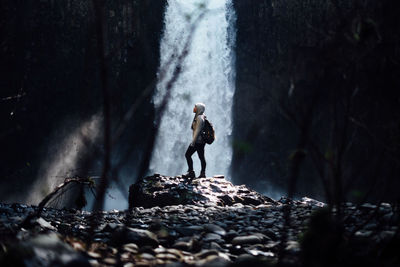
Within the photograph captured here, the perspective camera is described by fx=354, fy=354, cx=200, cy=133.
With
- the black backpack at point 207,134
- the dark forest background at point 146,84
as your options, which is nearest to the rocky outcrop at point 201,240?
the black backpack at point 207,134

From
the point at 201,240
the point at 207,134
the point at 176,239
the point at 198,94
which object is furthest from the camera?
the point at 198,94

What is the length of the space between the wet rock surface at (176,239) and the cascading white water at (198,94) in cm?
1148

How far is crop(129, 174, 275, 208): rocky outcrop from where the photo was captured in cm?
760

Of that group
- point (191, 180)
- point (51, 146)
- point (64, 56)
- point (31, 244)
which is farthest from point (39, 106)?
point (31, 244)

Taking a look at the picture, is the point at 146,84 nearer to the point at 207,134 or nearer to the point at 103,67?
the point at 207,134

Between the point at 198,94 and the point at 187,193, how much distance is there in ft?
36.9

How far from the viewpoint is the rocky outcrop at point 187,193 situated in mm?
7602

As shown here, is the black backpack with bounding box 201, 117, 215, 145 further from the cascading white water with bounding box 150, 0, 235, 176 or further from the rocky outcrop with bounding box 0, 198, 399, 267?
the cascading white water with bounding box 150, 0, 235, 176

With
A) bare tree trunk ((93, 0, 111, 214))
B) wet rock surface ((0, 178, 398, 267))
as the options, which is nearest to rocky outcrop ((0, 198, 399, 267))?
wet rock surface ((0, 178, 398, 267))

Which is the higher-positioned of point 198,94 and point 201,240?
point 198,94

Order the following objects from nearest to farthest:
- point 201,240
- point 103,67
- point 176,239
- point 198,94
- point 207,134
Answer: point 103,67
point 201,240
point 176,239
point 207,134
point 198,94

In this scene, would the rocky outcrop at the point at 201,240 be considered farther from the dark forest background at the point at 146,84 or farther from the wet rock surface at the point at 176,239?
the dark forest background at the point at 146,84

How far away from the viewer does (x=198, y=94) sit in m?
18.5

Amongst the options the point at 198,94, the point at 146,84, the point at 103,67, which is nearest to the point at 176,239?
the point at 103,67
